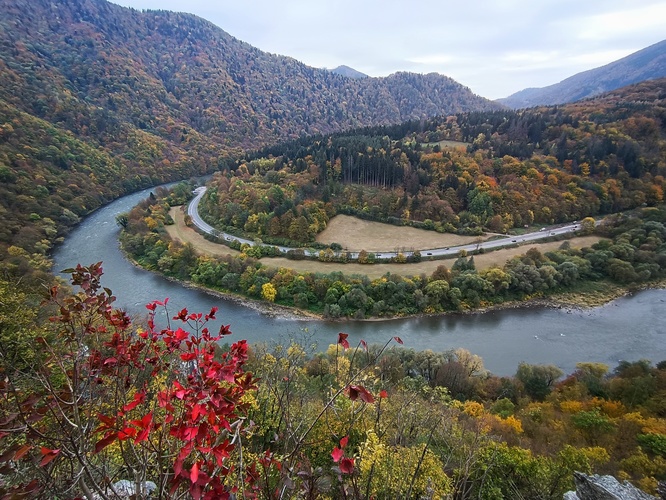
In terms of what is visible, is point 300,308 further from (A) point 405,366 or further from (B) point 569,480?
(B) point 569,480

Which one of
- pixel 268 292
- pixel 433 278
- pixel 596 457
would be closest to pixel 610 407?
pixel 596 457

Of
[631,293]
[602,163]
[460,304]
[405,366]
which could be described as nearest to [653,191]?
[602,163]

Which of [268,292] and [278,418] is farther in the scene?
[268,292]

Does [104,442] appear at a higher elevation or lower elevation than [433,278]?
higher

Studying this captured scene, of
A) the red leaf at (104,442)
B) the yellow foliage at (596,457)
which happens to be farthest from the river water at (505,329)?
the red leaf at (104,442)

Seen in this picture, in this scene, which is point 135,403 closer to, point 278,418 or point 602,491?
point 278,418
